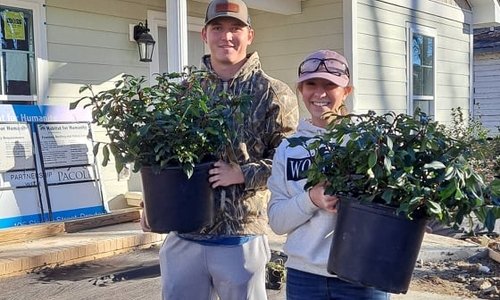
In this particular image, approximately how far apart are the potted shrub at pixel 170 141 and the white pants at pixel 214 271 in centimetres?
16

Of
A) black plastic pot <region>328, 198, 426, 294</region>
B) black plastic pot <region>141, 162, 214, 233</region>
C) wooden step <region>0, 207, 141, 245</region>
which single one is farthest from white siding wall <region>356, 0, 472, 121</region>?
black plastic pot <region>328, 198, 426, 294</region>

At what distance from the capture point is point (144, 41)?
18.1 ft

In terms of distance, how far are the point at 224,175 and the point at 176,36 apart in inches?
131

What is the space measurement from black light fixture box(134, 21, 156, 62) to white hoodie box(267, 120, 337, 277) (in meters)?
3.91

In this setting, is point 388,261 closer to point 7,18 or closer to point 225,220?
point 225,220

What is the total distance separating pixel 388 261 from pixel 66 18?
440cm

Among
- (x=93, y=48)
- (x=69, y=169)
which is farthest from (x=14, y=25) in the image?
(x=69, y=169)

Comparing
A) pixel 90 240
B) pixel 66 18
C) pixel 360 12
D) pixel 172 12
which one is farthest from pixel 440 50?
pixel 90 240

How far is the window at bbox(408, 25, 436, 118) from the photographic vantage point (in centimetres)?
781

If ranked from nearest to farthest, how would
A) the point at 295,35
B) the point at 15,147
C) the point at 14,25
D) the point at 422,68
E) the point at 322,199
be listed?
the point at 322,199 < the point at 15,147 < the point at 14,25 < the point at 295,35 < the point at 422,68

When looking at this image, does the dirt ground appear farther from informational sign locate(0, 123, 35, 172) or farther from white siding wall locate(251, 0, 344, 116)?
informational sign locate(0, 123, 35, 172)

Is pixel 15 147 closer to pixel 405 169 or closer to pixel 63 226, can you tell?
pixel 63 226

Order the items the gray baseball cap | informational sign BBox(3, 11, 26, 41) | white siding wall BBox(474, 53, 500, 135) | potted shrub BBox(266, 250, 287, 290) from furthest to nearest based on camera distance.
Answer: white siding wall BBox(474, 53, 500, 135) → informational sign BBox(3, 11, 26, 41) → potted shrub BBox(266, 250, 287, 290) → the gray baseball cap

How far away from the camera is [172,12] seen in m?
5.05
